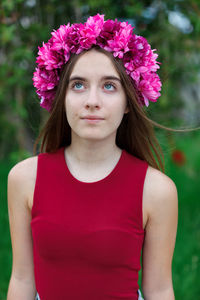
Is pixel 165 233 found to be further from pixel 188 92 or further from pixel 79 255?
pixel 188 92

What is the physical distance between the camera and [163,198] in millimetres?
1829

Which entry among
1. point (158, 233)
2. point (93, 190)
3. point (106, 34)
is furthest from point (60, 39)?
point (158, 233)

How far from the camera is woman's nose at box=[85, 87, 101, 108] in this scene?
1.70 metres

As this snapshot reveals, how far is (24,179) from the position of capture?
6.26 ft

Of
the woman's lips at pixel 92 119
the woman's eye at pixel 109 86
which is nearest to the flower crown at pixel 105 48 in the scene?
the woman's eye at pixel 109 86

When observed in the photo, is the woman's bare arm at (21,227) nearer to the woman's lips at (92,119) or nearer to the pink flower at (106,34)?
the woman's lips at (92,119)

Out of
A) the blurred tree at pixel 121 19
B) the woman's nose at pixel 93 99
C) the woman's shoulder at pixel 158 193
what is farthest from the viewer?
the blurred tree at pixel 121 19

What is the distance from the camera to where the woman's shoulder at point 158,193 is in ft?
5.96

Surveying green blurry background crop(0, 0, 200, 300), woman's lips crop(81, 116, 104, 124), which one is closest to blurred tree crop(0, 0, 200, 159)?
green blurry background crop(0, 0, 200, 300)

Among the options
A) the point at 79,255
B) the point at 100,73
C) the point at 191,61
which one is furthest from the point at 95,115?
the point at 191,61

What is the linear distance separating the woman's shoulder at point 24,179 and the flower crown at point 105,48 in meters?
0.37

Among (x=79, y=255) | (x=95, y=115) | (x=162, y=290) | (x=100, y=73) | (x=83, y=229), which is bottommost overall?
(x=162, y=290)

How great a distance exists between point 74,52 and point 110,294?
3.54ft

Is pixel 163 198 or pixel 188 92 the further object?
pixel 188 92
